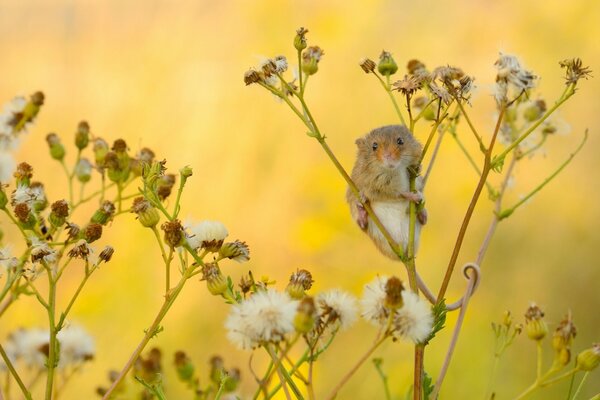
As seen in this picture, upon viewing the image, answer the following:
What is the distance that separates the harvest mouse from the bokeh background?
1379 millimetres

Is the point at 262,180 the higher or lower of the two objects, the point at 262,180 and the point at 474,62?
the lower

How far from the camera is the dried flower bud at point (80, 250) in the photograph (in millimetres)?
1711

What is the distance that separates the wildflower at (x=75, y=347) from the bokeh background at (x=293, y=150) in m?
1.49

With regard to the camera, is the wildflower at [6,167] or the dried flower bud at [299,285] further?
the wildflower at [6,167]

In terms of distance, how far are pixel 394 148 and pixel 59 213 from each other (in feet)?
2.89

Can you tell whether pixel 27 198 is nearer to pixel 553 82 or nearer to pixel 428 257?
pixel 428 257

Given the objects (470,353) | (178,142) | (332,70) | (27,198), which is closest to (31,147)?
(178,142)

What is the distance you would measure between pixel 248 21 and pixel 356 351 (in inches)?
100

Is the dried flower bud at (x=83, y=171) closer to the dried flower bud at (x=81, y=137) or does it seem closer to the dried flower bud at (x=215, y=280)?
the dried flower bud at (x=81, y=137)

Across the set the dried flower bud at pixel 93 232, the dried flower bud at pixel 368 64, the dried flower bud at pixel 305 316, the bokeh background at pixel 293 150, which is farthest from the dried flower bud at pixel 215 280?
the bokeh background at pixel 293 150

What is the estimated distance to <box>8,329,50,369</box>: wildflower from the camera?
7.26 feet

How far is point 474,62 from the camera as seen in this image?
513 cm

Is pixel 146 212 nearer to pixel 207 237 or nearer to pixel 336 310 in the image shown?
pixel 207 237

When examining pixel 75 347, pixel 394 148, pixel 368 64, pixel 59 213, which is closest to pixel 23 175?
pixel 59 213
